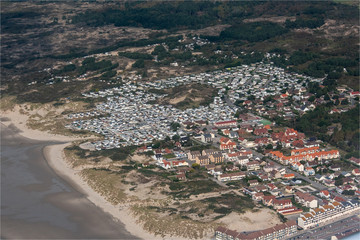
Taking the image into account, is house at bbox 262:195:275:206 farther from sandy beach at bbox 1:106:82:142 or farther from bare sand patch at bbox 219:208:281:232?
sandy beach at bbox 1:106:82:142

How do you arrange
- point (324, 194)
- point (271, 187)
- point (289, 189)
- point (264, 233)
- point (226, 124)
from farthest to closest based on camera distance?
point (226, 124), point (271, 187), point (289, 189), point (324, 194), point (264, 233)

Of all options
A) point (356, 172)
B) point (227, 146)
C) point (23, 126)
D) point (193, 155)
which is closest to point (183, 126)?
point (227, 146)

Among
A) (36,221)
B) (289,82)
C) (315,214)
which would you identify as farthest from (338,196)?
(289,82)

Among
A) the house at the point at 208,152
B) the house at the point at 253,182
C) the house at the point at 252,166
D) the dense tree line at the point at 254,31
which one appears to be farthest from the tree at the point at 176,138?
the dense tree line at the point at 254,31

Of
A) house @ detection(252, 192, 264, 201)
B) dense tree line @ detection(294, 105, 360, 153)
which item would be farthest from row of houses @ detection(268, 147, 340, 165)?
house @ detection(252, 192, 264, 201)

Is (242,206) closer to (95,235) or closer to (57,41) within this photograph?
(95,235)

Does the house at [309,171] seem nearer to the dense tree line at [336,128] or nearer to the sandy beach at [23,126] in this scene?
the dense tree line at [336,128]

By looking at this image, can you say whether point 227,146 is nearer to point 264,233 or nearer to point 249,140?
point 249,140
